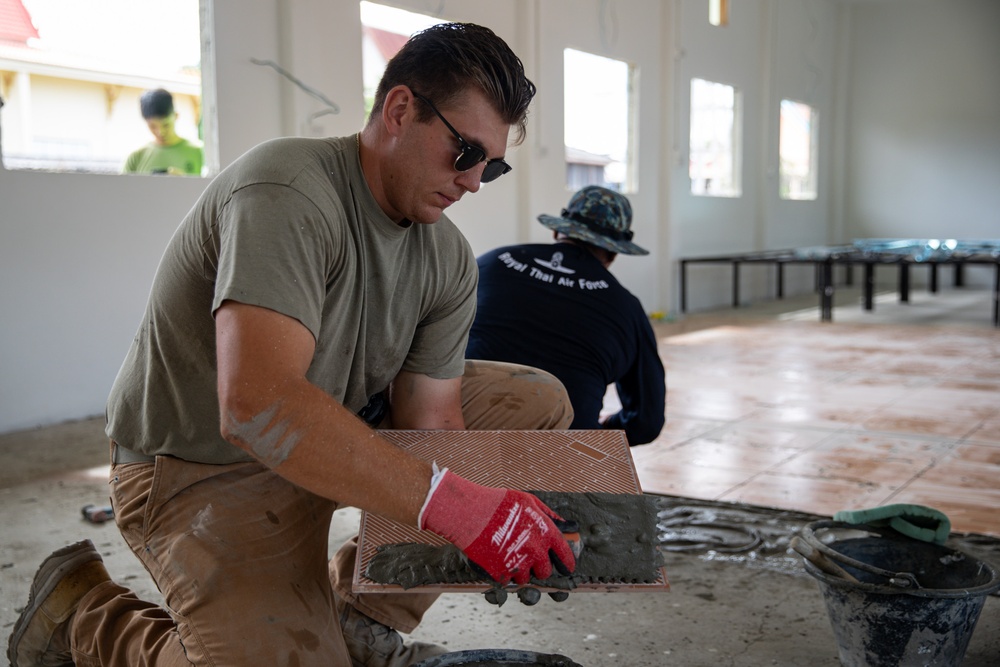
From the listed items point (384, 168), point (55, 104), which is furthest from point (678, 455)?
point (55, 104)

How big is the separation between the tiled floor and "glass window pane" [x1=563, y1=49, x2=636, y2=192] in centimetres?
166

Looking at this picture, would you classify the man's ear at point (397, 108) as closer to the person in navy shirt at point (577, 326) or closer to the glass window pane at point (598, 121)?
the person in navy shirt at point (577, 326)

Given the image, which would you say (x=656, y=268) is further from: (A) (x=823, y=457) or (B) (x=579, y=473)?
(B) (x=579, y=473)

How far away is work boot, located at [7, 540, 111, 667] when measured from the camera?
1913mm

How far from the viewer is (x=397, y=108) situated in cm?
160

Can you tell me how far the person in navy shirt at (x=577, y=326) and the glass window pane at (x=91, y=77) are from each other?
2.96 meters

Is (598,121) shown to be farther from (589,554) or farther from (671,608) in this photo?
(589,554)

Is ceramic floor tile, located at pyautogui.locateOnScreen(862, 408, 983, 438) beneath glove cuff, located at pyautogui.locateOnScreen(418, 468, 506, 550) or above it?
beneath

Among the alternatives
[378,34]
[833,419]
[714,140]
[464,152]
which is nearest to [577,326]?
[464,152]

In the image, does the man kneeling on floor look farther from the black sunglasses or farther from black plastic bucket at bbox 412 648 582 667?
black plastic bucket at bbox 412 648 582 667

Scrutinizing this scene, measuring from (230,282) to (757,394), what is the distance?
4503mm

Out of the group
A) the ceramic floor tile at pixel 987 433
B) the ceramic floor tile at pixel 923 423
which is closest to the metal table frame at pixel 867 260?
the ceramic floor tile at pixel 923 423

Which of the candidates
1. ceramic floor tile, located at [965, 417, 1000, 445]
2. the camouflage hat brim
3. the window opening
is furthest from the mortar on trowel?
the window opening

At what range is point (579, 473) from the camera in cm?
179
